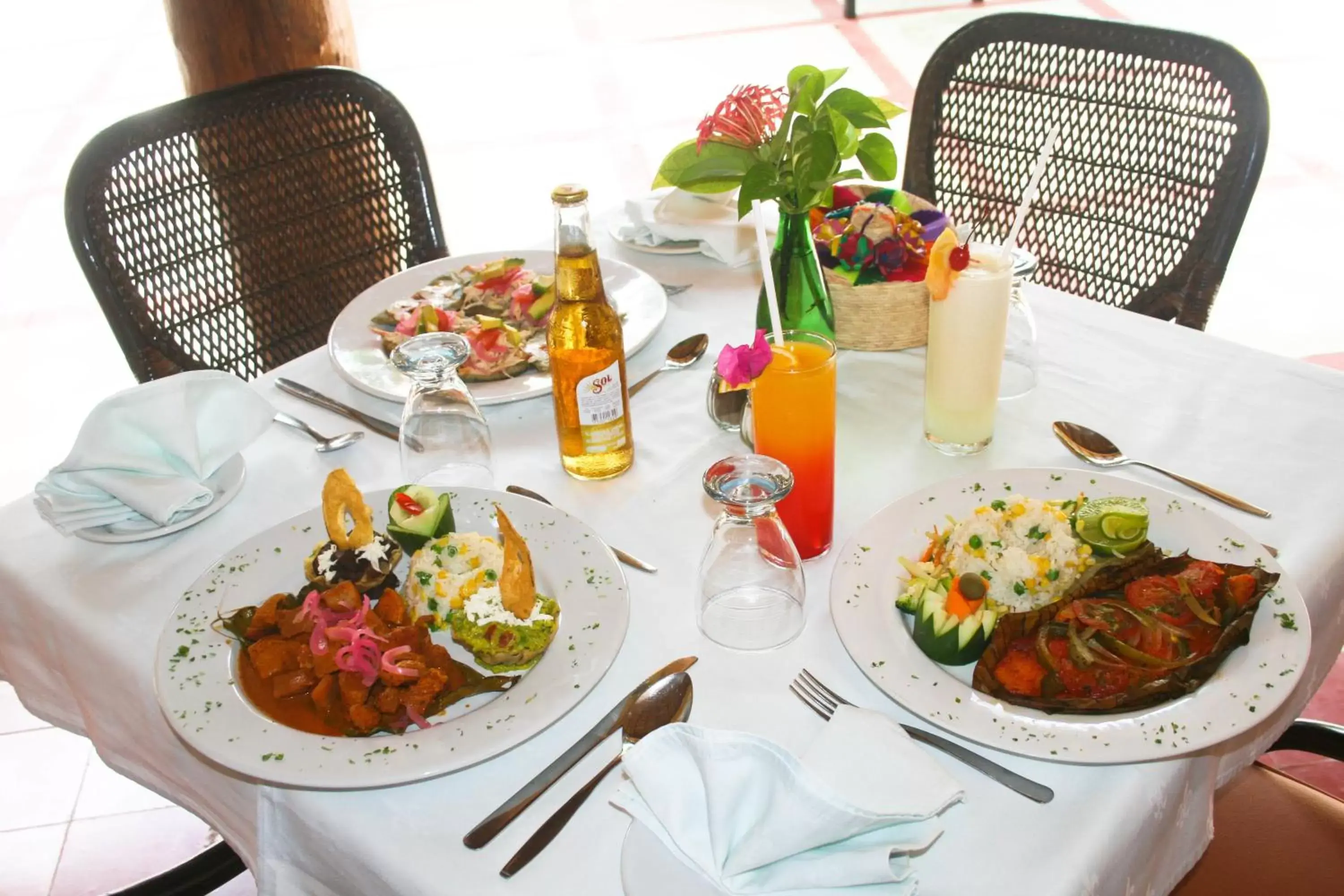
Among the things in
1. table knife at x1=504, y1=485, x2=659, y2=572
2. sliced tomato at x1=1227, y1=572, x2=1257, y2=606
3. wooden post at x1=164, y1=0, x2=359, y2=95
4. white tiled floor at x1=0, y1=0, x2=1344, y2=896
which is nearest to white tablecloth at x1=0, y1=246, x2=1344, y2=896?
table knife at x1=504, y1=485, x2=659, y2=572

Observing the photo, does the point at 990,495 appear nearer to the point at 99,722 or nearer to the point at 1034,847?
the point at 1034,847

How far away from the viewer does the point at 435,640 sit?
3.11ft

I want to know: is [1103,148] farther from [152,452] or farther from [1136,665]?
[152,452]

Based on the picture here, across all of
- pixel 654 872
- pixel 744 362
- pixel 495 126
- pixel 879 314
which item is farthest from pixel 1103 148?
pixel 495 126

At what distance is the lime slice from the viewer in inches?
36.1

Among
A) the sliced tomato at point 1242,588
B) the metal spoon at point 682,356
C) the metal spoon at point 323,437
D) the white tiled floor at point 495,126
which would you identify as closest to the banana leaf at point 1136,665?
the sliced tomato at point 1242,588

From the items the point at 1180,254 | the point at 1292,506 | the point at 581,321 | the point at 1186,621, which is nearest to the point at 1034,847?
the point at 1186,621

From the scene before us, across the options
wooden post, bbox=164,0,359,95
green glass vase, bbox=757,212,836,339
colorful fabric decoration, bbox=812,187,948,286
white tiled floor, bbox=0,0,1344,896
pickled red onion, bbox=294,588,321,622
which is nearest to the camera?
pickled red onion, bbox=294,588,321,622

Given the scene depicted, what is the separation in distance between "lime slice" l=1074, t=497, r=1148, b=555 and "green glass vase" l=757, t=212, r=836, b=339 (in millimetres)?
334

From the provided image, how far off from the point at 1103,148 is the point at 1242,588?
1.05 m

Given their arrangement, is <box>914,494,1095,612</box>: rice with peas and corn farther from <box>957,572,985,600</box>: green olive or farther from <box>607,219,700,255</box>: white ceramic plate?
<box>607,219,700,255</box>: white ceramic plate

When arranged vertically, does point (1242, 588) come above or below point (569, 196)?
below

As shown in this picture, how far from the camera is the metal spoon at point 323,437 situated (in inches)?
48.4

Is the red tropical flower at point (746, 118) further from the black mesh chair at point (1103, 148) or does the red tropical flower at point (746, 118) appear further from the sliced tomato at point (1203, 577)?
the black mesh chair at point (1103, 148)
